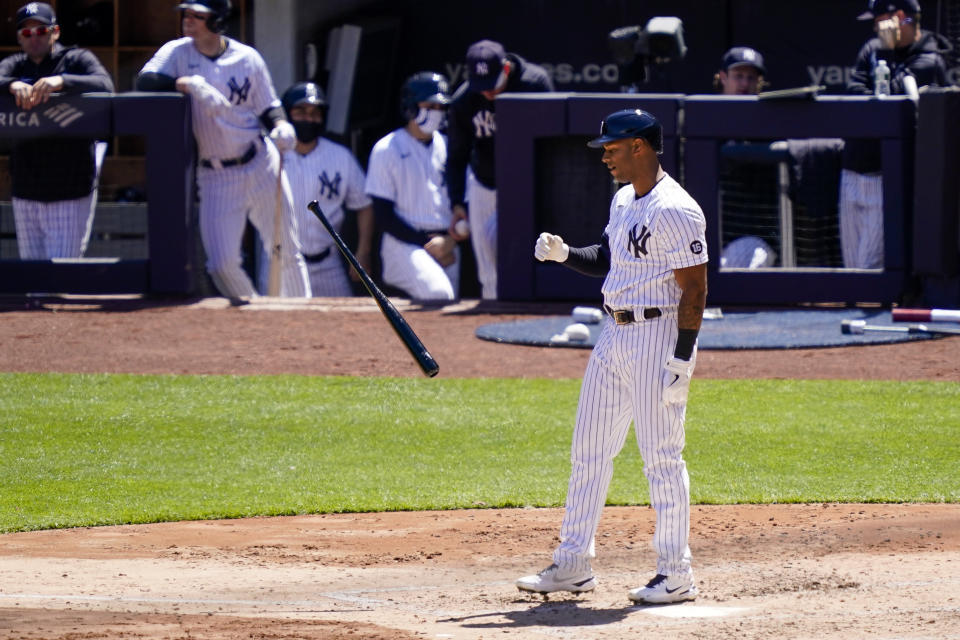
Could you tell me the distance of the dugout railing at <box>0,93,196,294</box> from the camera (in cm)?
1036

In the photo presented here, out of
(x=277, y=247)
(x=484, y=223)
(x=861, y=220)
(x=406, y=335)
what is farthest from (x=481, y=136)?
(x=406, y=335)

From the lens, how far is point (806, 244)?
10.4m

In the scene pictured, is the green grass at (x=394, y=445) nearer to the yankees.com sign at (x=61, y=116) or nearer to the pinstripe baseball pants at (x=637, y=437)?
the pinstripe baseball pants at (x=637, y=437)

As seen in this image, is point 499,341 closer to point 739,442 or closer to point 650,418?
point 739,442

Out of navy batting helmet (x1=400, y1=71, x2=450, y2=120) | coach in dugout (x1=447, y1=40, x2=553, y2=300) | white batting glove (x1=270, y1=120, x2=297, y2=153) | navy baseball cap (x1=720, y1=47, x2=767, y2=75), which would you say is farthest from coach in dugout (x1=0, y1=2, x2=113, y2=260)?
navy baseball cap (x1=720, y1=47, x2=767, y2=75)

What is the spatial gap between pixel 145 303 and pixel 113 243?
944 mm

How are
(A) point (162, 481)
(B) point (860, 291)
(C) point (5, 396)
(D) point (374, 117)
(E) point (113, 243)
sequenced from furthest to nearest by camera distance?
(D) point (374, 117), (E) point (113, 243), (B) point (860, 291), (C) point (5, 396), (A) point (162, 481)

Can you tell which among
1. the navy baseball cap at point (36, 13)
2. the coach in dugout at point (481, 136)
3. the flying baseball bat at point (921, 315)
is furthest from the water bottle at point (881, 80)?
the navy baseball cap at point (36, 13)

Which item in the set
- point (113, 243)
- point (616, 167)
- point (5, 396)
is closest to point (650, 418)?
point (616, 167)

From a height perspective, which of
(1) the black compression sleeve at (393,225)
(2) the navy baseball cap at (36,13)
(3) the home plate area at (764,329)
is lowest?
(3) the home plate area at (764,329)

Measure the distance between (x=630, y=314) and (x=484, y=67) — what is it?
6.42 meters

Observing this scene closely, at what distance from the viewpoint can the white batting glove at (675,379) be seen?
4.35 meters

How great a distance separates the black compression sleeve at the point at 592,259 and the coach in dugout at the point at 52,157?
250 inches

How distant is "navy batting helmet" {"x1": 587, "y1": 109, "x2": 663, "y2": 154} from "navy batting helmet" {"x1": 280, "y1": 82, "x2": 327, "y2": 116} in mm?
7255
